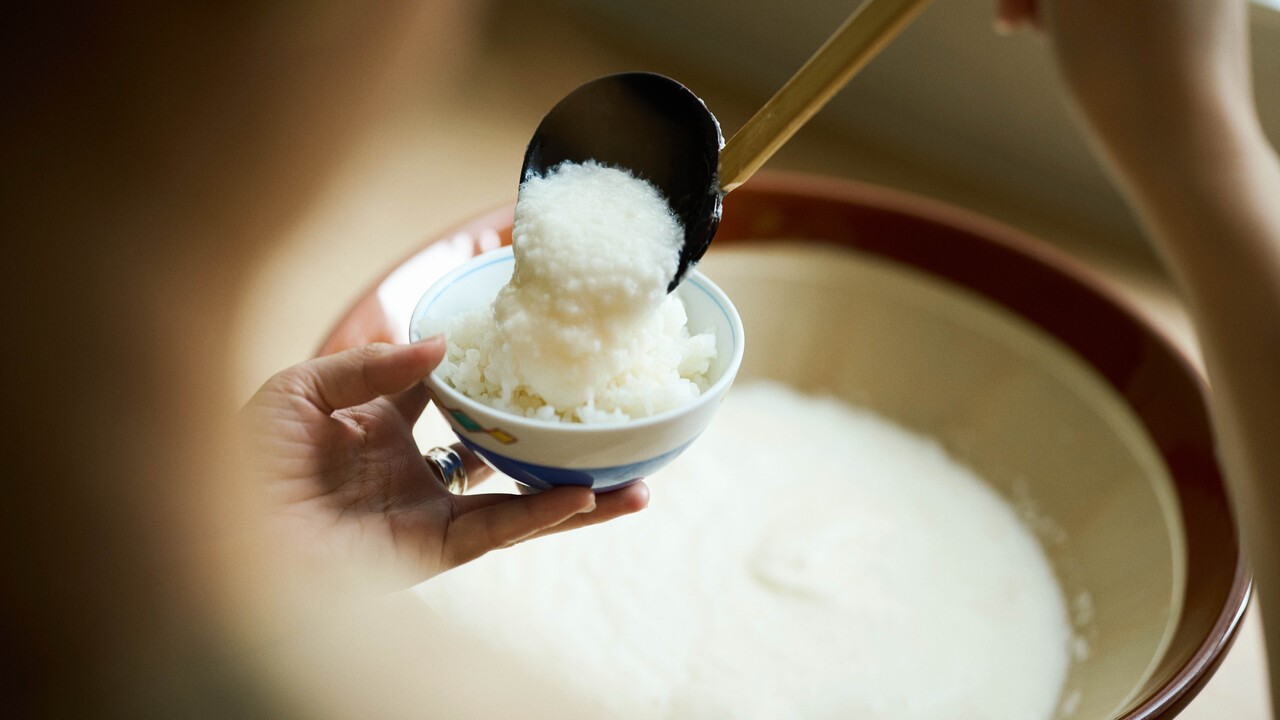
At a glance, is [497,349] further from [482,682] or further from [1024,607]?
[1024,607]

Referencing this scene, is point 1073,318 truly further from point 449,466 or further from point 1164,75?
point 449,466

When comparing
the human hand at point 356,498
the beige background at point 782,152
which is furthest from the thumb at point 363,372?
the beige background at point 782,152

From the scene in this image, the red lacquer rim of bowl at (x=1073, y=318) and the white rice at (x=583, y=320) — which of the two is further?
the red lacquer rim of bowl at (x=1073, y=318)

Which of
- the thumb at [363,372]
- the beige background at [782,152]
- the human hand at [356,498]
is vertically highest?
the beige background at [782,152]

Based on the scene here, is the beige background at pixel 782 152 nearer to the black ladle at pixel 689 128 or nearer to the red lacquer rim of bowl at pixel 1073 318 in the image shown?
the red lacquer rim of bowl at pixel 1073 318

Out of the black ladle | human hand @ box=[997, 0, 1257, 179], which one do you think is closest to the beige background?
the black ladle

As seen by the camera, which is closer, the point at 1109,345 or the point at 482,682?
the point at 482,682

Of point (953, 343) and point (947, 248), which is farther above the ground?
point (947, 248)

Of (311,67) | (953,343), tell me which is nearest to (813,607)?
(953,343)
